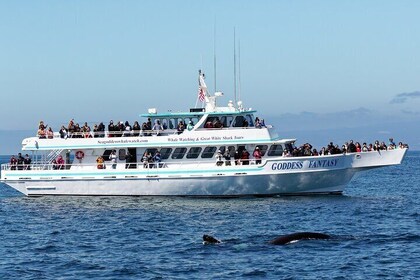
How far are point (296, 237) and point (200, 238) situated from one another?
13.6 ft

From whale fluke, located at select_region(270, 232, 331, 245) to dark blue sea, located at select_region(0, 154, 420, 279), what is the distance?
50cm

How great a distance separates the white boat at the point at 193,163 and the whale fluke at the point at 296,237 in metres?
14.2

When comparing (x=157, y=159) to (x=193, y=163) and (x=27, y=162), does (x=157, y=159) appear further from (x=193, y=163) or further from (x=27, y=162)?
(x=27, y=162)

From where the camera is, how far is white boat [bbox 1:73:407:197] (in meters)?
46.9

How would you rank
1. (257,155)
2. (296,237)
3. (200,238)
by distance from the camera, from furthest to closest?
(257,155) → (200,238) → (296,237)

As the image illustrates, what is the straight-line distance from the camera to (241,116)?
48.7m

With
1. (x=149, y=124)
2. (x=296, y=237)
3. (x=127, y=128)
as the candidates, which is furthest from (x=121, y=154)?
(x=296, y=237)

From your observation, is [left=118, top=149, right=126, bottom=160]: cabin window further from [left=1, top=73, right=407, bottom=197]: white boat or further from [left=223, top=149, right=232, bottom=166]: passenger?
[left=223, top=149, right=232, bottom=166]: passenger

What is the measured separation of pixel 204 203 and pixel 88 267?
18411 mm

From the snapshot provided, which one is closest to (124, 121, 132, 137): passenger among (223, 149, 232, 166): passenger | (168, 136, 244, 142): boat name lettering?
(168, 136, 244, 142): boat name lettering

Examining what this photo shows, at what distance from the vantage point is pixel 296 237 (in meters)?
31.8

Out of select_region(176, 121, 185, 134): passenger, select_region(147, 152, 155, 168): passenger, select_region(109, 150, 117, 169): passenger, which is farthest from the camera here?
select_region(109, 150, 117, 169): passenger

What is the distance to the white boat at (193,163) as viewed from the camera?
154ft

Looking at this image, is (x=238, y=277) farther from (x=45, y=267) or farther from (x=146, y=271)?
(x=45, y=267)
